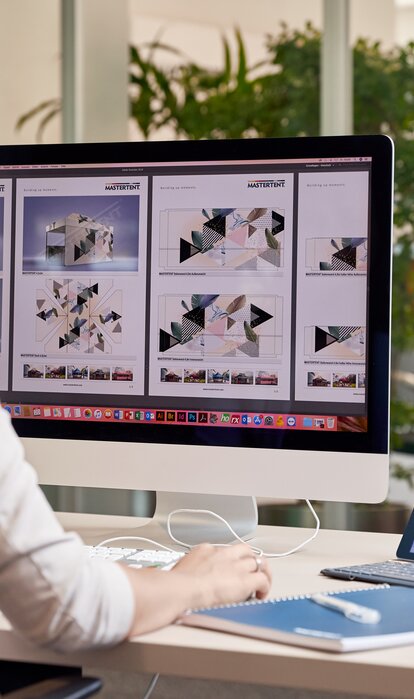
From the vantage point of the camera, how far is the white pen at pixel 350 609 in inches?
39.7

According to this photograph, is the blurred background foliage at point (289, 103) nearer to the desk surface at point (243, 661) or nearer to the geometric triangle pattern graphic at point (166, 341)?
the geometric triangle pattern graphic at point (166, 341)

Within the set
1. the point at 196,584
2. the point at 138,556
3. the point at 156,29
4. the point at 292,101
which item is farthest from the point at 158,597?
the point at 156,29

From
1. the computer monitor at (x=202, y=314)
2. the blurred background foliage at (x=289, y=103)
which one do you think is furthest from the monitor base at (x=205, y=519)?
the blurred background foliage at (x=289, y=103)

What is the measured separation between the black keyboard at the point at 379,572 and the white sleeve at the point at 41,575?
41cm

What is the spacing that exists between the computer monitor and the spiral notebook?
0.29 m

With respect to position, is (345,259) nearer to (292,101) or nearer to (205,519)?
(205,519)

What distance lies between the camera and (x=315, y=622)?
1.01m

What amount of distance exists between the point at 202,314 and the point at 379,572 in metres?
0.44

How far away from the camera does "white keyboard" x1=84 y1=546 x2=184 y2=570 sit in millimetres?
1271

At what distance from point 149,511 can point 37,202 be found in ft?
7.48

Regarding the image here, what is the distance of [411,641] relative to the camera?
970mm

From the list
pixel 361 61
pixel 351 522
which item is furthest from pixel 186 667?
pixel 361 61

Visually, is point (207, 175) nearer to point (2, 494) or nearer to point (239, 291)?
point (239, 291)

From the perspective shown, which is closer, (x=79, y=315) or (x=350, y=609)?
(x=350, y=609)
